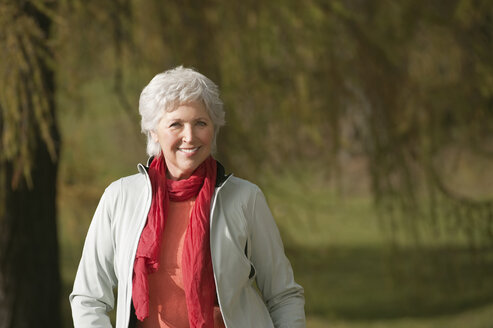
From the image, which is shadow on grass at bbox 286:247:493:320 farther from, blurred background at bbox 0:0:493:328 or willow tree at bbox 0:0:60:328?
willow tree at bbox 0:0:60:328

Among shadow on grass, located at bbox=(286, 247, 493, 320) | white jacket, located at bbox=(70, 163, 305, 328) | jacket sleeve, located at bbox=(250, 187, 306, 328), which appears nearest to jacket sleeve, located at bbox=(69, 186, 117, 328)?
white jacket, located at bbox=(70, 163, 305, 328)

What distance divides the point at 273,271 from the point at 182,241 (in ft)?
0.70

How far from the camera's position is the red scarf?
62.7 inches

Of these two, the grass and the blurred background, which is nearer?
the blurred background

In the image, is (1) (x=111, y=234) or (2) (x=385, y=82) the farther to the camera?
(2) (x=385, y=82)

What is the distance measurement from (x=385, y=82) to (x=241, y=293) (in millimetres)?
2557

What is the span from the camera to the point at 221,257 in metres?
1.63

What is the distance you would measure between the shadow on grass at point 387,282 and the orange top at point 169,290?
8.06 feet

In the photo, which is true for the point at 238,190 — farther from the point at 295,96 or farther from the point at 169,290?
the point at 295,96

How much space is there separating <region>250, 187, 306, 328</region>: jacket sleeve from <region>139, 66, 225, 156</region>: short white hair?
23cm

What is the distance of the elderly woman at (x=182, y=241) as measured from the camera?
1620 mm

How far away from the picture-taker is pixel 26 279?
3896 millimetres

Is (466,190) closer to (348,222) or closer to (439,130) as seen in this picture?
(348,222)

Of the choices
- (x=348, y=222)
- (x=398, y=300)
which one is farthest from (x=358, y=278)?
(x=348, y=222)
